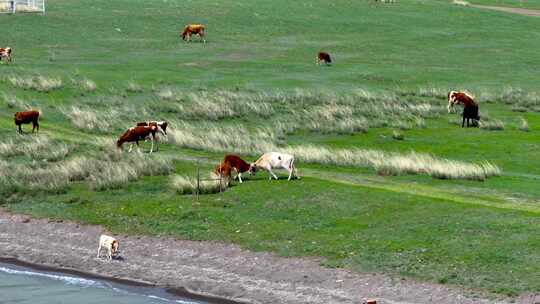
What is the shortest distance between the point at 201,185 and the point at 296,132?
1259 centimetres

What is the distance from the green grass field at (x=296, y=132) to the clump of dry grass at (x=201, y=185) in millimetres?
366

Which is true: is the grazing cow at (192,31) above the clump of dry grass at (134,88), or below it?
above

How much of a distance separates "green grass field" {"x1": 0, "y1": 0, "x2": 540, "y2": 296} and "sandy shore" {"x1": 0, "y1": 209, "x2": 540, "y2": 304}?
0.62 m

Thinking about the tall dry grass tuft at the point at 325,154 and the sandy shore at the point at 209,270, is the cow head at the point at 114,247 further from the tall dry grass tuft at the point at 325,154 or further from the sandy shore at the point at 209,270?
the tall dry grass tuft at the point at 325,154

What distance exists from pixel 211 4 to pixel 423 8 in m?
19.7

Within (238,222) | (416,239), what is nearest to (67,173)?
(238,222)

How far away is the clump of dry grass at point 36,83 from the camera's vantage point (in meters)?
55.3

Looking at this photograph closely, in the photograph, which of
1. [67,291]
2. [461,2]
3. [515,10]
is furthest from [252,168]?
[515,10]

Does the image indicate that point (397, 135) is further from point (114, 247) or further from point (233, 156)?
point (114, 247)

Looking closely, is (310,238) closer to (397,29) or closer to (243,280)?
(243,280)

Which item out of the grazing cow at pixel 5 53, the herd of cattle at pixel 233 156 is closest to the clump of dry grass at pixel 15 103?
the herd of cattle at pixel 233 156

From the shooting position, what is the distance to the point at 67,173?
38.0 meters

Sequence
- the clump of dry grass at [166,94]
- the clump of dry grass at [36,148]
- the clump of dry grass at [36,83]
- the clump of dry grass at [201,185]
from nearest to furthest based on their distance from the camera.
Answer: the clump of dry grass at [201,185] → the clump of dry grass at [36,148] → the clump of dry grass at [166,94] → the clump of dry grass at [36,83]

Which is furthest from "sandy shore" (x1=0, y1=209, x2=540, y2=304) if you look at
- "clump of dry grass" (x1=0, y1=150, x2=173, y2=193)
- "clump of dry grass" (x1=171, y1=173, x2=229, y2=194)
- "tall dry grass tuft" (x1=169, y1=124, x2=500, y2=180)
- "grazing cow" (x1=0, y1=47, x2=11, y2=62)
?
"grazing cow" (x1=0, y1=47, x2=11, y2=62)
